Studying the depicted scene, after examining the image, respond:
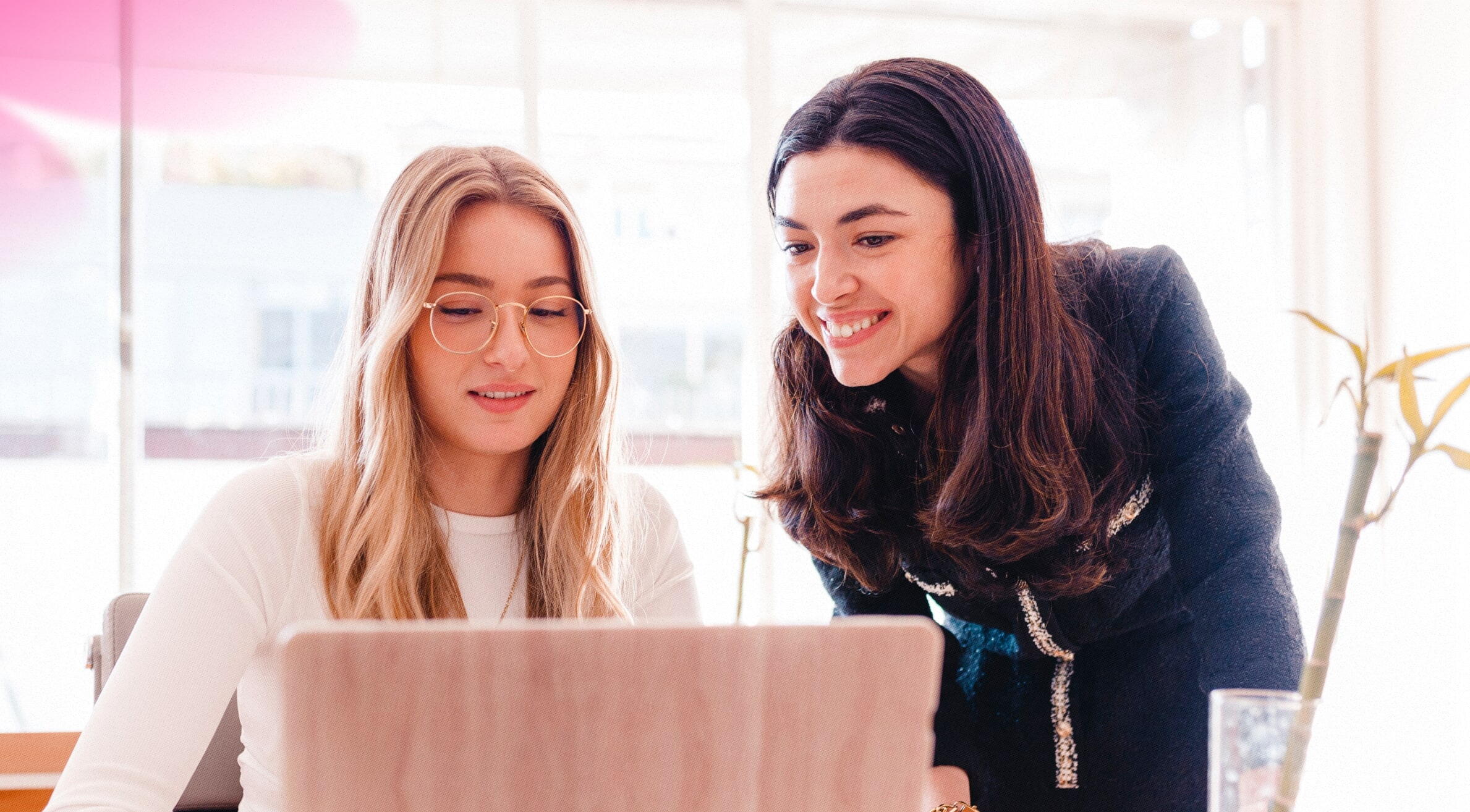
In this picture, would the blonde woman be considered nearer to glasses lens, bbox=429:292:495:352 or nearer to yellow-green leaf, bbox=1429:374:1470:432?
→ glasses lens, bbox=429:292:495:352

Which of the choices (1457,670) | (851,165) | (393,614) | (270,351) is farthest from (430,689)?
(1457,670)

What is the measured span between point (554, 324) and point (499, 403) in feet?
0.35

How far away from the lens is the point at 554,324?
1.30 metres

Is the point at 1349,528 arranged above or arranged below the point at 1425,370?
below

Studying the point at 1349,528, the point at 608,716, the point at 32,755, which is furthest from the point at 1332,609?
the point at 32,755

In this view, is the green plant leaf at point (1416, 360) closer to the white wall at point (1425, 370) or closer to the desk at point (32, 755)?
the desk at point (32, 755)

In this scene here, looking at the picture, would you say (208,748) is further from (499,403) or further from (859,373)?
(859,373)

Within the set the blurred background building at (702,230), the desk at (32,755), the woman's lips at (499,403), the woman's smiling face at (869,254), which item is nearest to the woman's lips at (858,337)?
the woman's smiling face at (869,254)

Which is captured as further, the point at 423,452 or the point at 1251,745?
the point at 423,452

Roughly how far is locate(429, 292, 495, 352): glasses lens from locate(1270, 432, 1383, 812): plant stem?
897 mm

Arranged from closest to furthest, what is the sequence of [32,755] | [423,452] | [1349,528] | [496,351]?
[1349,528] < [496,351] < [423,452] < [32,755]

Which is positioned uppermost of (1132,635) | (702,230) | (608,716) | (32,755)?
(702,230)

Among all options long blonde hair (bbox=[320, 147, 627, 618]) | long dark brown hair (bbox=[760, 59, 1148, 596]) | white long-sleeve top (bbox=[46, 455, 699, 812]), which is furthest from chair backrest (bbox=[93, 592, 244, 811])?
long dark brown hair (bbox=[760, 59, 1148, 596])

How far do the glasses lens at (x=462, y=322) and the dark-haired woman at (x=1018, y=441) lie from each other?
0.34m
